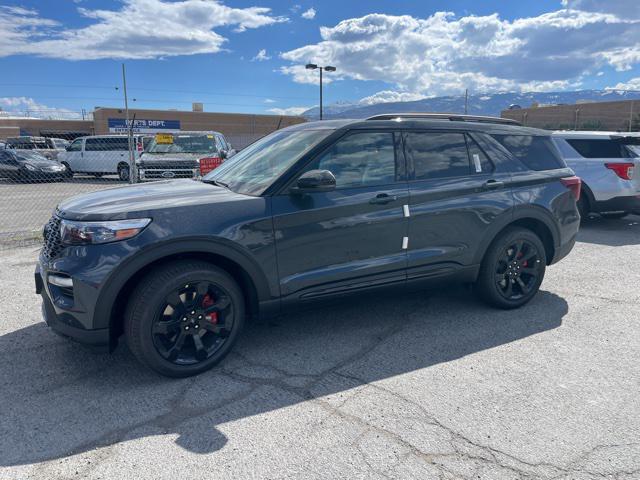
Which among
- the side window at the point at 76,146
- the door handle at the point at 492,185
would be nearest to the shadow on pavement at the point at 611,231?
the door handle at the point at 492,185

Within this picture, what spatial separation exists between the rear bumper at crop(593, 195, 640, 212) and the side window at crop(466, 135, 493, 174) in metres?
5.23

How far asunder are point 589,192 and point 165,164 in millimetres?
10238

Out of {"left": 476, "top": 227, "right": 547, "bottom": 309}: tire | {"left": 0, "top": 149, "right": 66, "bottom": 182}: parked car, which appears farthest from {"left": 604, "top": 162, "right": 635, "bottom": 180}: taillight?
{"left": 0, "top": 149, "right": 66, "bottom": 182}: parked car

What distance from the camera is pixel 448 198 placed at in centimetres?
425

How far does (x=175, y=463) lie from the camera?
2566mm

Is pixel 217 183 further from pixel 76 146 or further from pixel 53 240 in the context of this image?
pixel 76 146

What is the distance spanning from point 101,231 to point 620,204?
27.9 feet

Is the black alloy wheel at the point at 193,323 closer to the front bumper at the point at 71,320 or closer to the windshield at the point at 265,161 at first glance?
the front bumper at the point at 71,320

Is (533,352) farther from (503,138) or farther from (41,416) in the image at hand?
(41,416)

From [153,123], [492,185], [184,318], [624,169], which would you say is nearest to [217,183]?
[184,318]

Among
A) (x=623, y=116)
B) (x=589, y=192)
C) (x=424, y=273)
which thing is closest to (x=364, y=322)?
(x=424, y=273)

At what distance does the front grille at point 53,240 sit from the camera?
329 cm

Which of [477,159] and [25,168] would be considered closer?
[477,159]

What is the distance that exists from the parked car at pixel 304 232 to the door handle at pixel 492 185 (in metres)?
0.01
